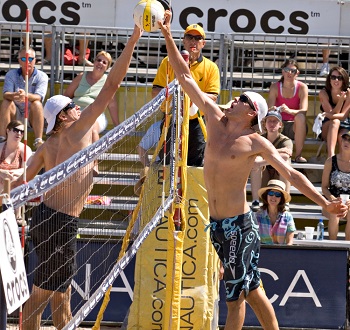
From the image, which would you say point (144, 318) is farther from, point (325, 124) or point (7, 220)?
point (7, 220)

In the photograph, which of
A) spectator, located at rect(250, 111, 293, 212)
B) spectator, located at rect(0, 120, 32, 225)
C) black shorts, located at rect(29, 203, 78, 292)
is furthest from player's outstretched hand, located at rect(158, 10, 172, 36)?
spectator, located at rect(250, 111, 293, 212)

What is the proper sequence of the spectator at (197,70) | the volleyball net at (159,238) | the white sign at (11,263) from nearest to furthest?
1. the white sign at (11,263)
2. the volleyball net at (159,238)
3. the spectator at (197,70)

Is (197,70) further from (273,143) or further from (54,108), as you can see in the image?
(54,108)

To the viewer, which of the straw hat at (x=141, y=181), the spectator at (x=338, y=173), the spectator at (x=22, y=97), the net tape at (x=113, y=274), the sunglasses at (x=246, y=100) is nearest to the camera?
the net tape at (x=113, y=274)

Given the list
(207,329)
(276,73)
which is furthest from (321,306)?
(276,73)

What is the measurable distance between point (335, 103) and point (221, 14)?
2115mm

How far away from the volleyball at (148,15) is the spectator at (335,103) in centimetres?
→ 517

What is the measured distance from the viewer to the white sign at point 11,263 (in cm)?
367

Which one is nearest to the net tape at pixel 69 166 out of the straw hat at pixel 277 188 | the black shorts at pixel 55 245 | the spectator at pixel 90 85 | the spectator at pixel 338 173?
the black shorts at pixel 55 245

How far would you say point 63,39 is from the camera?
11836 millimetres

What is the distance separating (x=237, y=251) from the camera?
7055 millimetres

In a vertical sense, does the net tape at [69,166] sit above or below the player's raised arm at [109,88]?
below

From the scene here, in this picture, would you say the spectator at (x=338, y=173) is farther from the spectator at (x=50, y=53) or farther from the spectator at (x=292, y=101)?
the spectator at (x=50, y=53)

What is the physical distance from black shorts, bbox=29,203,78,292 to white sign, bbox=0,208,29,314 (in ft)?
7.37
